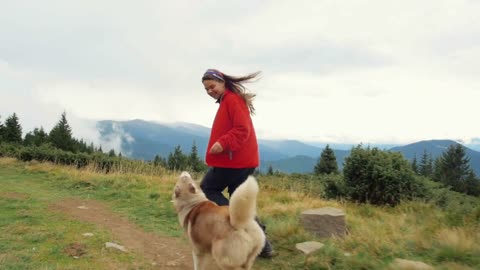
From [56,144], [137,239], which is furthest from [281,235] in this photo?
[56,144]

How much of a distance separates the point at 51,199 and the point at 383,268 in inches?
313

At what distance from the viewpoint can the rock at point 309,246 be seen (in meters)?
5.11

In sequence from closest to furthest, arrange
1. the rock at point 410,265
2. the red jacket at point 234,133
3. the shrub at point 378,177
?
1. the rock at point 410,265
2. the red jacket at point 234,133
3. the shrub at point 378,177

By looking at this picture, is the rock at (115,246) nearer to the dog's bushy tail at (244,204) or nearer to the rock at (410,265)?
the dog's bushy tail at (244,204)

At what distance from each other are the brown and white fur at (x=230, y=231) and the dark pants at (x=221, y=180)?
21.8 inches

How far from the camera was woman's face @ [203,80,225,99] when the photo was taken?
4.62m

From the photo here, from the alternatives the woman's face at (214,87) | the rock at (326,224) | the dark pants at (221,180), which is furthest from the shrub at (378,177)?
the woman's face at (214,87)

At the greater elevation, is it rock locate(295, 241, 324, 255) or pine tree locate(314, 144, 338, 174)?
pine tree locate(314, 144, 338, 174)

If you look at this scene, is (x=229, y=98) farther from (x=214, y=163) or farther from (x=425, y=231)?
(x=425, y=231)

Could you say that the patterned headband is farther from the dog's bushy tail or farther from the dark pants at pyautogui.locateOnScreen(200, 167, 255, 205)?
the dog's bushy tail

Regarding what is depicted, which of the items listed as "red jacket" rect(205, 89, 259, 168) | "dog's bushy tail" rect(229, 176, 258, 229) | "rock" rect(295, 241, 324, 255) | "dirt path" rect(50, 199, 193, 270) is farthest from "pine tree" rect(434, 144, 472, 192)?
"dog's bushy tail" rect(229, 176, 258, 229)

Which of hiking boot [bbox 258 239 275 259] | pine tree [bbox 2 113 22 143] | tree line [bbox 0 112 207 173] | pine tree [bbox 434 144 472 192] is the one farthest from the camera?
pine tree [bbox 434 144 472 192]

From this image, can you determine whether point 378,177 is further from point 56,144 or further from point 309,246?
point 56,144

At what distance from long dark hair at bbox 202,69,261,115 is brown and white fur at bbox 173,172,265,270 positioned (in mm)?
1340
